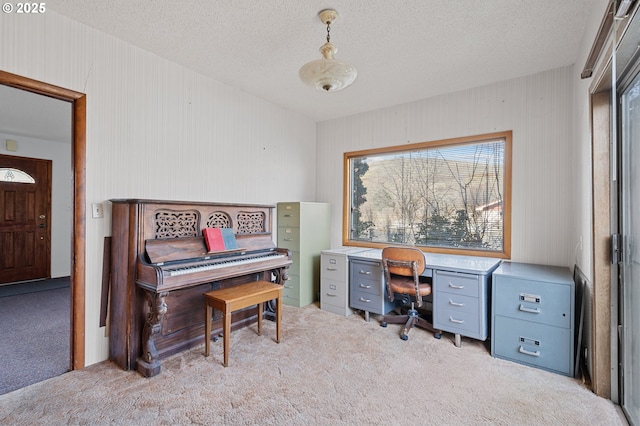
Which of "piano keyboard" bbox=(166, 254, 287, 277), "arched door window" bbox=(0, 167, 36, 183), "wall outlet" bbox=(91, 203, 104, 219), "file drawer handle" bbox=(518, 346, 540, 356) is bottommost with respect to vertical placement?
"file drawer handle" bbox=(518, 346, 540, 356)

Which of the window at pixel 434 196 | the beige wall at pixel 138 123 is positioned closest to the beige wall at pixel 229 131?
the beige wall at pixel 138 123

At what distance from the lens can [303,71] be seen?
6.99 feet

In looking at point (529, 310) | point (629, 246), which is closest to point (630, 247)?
point (629, 246)

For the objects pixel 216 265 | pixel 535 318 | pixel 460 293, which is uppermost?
pixel 216 265

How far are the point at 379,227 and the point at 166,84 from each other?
2899mm

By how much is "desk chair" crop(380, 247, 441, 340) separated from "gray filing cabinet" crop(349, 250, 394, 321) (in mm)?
140

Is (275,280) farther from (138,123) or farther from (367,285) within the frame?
(138,123)

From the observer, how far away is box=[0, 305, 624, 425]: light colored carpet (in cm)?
176

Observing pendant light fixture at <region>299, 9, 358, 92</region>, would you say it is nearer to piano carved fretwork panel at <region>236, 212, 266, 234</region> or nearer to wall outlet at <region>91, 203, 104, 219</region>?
piano carved fretwork panel at <region>236, 212, 266, 234</region>

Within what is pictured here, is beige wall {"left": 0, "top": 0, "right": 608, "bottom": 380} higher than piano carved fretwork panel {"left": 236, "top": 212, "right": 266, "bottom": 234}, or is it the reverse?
beige wall {"left": 0, "top": 0, "right": 608, "bottom": 380}

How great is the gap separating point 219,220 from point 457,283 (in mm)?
2256

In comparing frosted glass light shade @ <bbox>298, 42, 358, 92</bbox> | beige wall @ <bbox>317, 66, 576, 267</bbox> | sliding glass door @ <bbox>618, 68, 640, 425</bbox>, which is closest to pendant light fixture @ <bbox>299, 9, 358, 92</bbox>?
frosted glass light shade @ <bbox>298, 42, 358, 92</bbox>

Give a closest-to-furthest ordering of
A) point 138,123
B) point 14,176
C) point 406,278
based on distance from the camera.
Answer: point 138,123
point 406,278
point 14,176

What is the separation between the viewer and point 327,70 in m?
2.06
